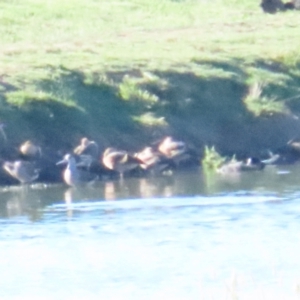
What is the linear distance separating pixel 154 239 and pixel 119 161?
4.54 m

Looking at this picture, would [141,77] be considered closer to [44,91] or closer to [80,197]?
[44,91]

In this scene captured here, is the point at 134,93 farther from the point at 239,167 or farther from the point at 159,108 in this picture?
the point at 239,167

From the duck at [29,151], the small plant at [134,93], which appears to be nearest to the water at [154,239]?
the duck at [29,151]

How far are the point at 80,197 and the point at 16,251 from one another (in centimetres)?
358

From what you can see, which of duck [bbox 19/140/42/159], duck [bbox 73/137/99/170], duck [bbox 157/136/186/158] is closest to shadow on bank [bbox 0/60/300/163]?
duck [bbox 19/140/42/159]

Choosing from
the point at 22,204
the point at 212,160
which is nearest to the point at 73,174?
the point at 22,204

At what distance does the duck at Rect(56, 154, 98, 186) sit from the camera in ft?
61.6

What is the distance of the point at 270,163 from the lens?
67.9 feet

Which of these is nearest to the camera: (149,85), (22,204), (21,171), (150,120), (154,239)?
(154,239)

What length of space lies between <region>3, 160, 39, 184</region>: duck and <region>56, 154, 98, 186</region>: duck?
0.41 metres

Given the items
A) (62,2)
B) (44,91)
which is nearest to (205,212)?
(44,91)

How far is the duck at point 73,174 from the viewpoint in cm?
1878

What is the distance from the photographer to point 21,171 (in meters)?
18.7

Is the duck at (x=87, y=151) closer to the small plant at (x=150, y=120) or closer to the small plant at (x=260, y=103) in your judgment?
the small plant at (x=150, y=120)
